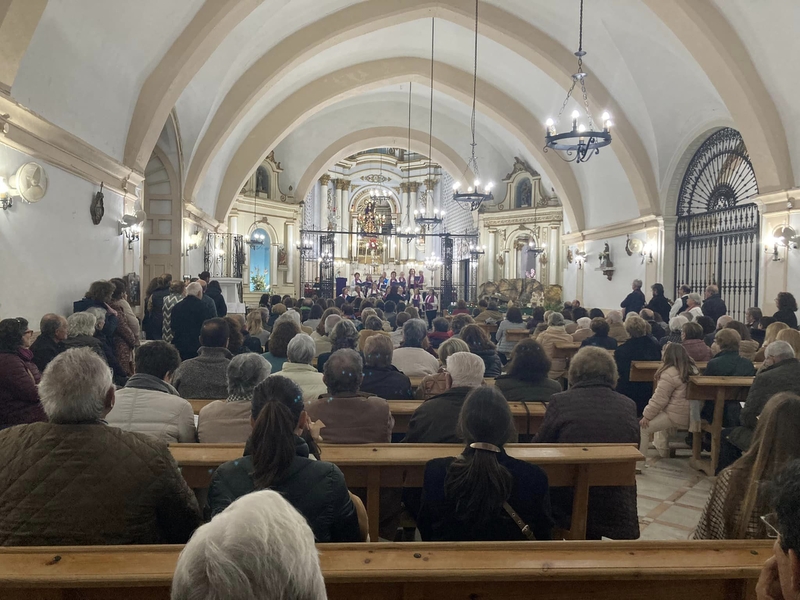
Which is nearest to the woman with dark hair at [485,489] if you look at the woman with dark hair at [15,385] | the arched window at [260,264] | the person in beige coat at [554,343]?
the woman with dark hair at [15,385]

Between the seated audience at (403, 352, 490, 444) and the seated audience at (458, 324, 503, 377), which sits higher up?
the seated audience at (458, 324, 503, 377)

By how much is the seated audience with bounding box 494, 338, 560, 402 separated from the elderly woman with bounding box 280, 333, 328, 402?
1201mm

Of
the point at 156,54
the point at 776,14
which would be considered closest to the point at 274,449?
the point at 156,54

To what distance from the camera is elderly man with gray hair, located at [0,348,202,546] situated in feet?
5.80

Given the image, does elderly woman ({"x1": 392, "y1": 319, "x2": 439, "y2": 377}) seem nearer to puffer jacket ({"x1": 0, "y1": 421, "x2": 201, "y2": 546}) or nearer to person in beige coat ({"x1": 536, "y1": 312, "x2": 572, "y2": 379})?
person in beige coat ({"x1": 536, "y1": 312, "x2": 572, "y2": 379})

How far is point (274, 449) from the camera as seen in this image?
1.88 m

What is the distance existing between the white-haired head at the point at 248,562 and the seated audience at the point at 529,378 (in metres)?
3.13

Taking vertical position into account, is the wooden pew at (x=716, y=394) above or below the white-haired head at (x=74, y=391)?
below

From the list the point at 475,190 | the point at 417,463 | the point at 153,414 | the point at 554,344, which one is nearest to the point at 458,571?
the point at 417,463

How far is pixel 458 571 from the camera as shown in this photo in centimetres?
153

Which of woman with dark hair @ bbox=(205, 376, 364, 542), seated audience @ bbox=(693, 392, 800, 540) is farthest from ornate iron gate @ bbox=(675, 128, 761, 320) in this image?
woman with dark hair @ bbox=(205, 376, 364, 542)

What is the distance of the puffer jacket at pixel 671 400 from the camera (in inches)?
192

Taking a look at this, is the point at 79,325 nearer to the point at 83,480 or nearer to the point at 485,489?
the point at 83,480

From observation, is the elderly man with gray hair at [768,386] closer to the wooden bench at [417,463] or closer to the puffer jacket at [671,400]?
the puffer jacket at [671,400]
